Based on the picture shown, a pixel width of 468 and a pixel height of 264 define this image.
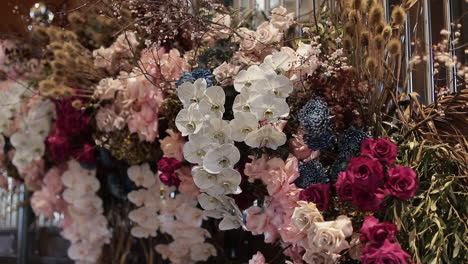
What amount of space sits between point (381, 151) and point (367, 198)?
64 millimetres

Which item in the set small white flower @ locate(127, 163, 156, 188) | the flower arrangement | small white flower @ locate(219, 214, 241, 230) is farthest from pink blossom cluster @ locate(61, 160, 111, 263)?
small white flower @ locate(219, 214, 241, 230)

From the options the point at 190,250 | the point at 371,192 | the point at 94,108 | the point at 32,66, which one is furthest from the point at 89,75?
the point at 371,192

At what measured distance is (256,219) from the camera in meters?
0.97

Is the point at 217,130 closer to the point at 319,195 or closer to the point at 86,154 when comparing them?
the point at 319,195

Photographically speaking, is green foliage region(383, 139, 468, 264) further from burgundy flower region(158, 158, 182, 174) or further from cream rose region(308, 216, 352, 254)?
burgundy flower region(158, 158, 182, 174)

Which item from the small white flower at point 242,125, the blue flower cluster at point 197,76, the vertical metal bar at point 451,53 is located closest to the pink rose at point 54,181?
the blue flower cluster at point 197,76

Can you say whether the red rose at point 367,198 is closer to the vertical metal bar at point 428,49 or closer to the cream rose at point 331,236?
the cream rose at point 331,236

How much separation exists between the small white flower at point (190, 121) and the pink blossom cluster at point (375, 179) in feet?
0.72

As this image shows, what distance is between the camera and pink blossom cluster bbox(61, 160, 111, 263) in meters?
1.34

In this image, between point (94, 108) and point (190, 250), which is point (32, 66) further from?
point (190, 250)

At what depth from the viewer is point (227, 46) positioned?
44.7 inches

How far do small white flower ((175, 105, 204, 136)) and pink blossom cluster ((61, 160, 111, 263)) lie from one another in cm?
51

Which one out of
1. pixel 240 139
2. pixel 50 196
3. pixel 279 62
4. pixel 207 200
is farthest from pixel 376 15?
pixel 50 196

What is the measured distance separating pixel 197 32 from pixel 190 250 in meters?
0.46
